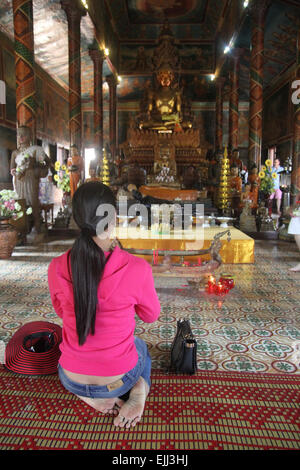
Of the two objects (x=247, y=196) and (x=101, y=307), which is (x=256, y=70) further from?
(x=101, y=307)

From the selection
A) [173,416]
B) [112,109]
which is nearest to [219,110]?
[112,109]

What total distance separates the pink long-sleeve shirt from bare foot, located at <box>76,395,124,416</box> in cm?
17

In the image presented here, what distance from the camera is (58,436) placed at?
5.17 ft

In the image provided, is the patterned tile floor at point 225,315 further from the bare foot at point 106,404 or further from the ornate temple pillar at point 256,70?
the ornate temple pillar at point 256,70

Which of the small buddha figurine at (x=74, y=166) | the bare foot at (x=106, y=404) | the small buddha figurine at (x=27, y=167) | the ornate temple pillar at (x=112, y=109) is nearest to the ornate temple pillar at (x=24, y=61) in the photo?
the small buddha figurine at (x=27, y=167)

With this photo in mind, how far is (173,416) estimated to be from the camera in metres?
1.73

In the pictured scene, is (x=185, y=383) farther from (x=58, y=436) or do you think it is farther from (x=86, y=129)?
(x=86, y=129)

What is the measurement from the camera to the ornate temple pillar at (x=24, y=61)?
6.49 metres

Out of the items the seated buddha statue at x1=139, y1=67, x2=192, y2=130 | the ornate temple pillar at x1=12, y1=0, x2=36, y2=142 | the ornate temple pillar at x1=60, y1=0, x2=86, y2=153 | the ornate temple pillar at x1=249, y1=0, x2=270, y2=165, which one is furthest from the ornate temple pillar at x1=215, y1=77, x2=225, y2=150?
the ornate temple pillar at x1=12, y1=0, x2=36, y2=142

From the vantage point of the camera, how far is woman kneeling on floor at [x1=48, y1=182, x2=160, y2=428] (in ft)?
4.62

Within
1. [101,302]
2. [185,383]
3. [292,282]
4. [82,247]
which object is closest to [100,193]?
[82,247]

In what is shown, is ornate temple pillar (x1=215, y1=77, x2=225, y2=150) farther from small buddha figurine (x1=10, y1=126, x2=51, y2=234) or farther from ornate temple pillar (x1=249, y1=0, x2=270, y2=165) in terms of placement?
small buddha figurine (x1=10, y1=126, x2=51, y2=234)

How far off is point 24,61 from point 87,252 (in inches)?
257
